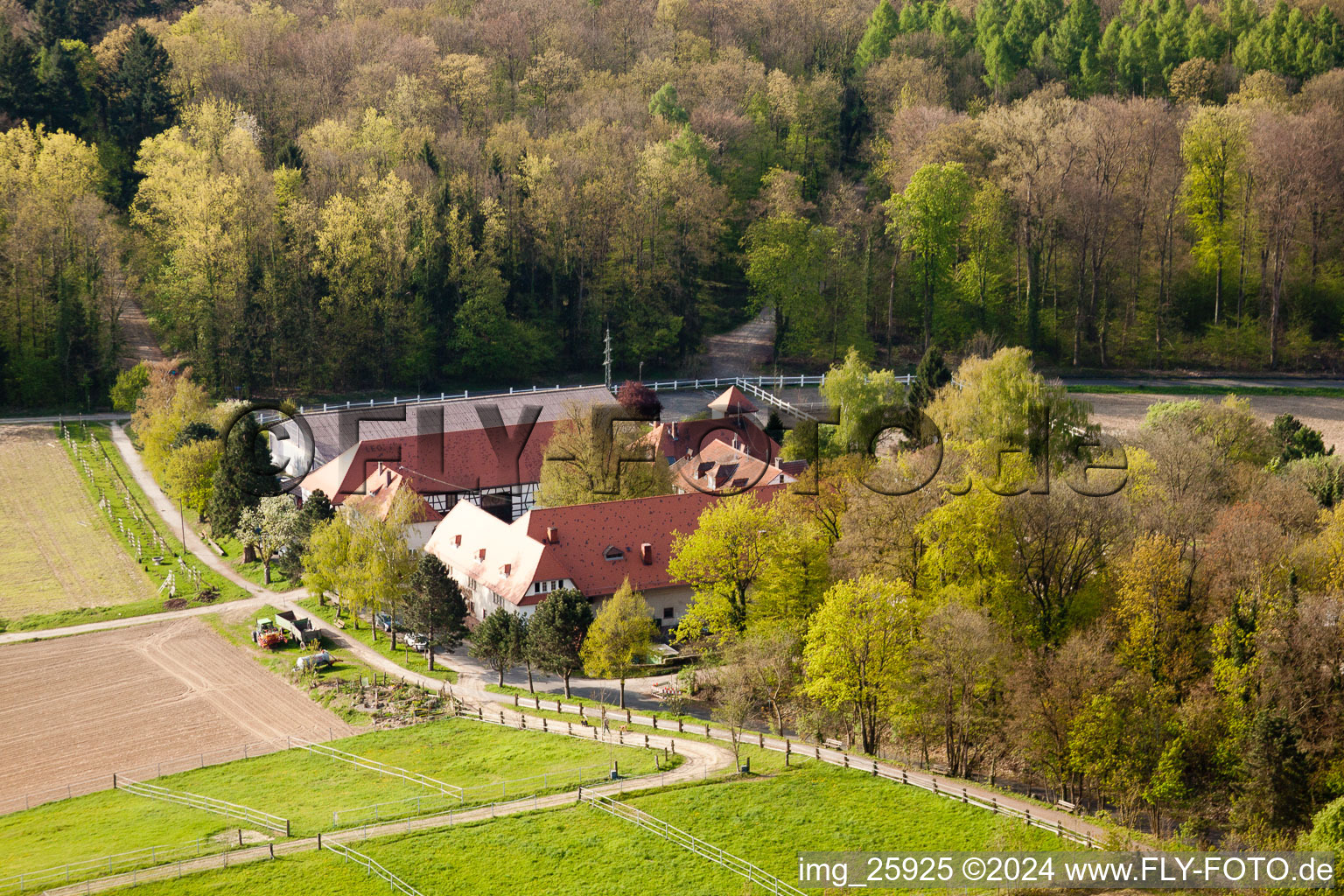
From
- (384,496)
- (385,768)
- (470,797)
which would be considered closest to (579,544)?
(384,496)

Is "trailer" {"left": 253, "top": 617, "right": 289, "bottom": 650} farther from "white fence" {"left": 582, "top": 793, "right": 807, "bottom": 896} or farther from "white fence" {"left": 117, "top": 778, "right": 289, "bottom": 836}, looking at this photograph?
"white fence" {"left": 582, "top": 793, "right": 807, "bottom": 896}

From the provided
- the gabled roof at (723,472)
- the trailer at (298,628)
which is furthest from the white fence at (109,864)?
the gabled roof at (723,472)

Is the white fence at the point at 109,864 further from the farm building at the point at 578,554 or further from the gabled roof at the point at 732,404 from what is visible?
the gabled roof at the point at 732,404

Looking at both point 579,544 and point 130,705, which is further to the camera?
point 579,544

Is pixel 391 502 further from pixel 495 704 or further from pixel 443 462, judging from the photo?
pixel 495 704

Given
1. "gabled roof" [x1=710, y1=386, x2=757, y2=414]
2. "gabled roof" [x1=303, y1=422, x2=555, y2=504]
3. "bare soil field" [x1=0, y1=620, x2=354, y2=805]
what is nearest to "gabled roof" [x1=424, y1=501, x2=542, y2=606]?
"gabled roof" [x1=303, y1=422, x2=555, y2=504]

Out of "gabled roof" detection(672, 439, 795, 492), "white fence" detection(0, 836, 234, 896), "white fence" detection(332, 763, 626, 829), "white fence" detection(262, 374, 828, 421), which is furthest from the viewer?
"white fence" detection(262, 374, 828, 421)

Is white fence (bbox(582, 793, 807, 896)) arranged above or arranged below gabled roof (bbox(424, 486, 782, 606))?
below
